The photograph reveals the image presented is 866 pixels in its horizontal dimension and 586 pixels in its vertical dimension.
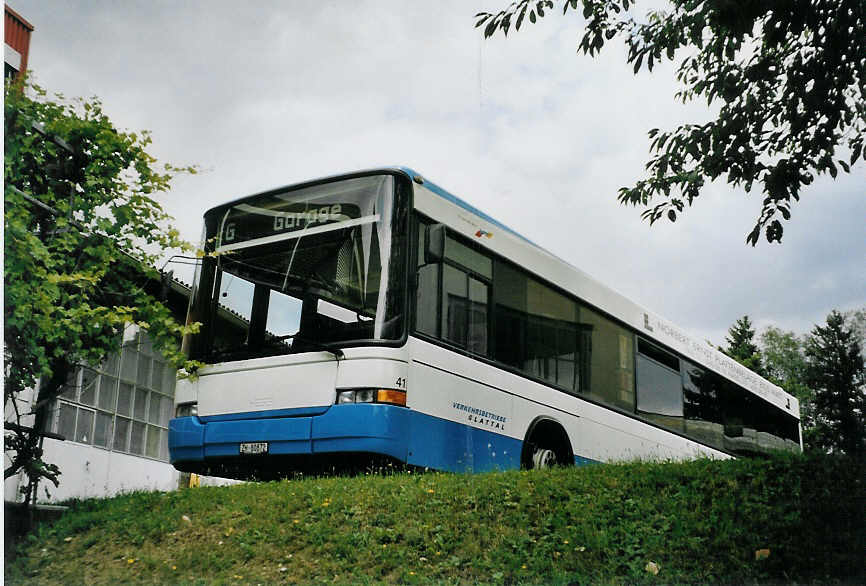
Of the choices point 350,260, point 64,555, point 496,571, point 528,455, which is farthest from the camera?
point 528,455

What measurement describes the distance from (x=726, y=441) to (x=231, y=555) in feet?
36.3

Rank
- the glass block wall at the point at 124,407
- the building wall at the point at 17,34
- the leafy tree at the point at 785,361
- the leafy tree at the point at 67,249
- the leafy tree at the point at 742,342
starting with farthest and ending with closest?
the leafy tree at the point at 742,342 → the leafy tree at the point at 785,361 → the glass block wall at the point at 124,407 → the building wall at the point at 17,34 → the leafy tree at the point at 67,249

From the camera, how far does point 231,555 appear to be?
7047 mm

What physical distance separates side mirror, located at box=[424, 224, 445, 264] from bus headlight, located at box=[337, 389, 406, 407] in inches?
55.3

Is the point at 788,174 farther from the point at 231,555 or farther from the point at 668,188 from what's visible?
the point at 231,555

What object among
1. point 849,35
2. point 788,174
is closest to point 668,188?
point 788,174

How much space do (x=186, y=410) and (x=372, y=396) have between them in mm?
2320

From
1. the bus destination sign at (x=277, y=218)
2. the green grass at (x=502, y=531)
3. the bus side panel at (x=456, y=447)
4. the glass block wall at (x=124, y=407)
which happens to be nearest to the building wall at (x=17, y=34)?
the bus destination sign at (x=277, y=218)

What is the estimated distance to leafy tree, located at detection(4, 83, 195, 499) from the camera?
26.3ft

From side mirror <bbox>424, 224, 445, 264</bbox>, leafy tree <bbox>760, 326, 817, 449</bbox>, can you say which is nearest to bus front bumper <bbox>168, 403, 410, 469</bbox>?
side mirror <bbox>424, 224, 445, 264</bbox>

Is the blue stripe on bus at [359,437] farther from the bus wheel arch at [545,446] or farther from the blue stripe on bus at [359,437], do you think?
the bus wheel arch at [545,446]

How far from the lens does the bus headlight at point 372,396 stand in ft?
27.8

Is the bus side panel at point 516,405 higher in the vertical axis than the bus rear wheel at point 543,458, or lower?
higher

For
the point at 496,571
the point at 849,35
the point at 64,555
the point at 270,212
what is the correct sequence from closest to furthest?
the point at 496,571 → the point at 64,555 → the point at 849,35 → the point at 270,212
